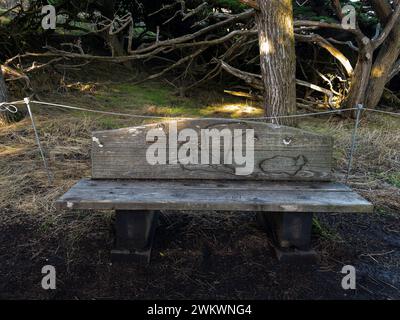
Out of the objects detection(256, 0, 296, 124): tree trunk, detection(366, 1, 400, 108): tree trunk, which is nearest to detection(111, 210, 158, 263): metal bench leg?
detection(256, 0, 296, 124): tree trunk

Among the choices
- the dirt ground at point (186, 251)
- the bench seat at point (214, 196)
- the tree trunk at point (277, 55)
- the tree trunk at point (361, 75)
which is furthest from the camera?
the tree trunk at point (361, 75)

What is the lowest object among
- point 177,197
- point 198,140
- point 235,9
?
point 177,197

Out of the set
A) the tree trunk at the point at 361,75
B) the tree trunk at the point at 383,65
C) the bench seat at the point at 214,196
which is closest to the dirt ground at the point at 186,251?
the bench seat at the point at 214,196

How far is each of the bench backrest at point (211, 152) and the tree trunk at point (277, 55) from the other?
136cm

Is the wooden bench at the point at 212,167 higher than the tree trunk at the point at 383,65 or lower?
lower

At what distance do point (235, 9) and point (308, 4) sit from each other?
1.85m

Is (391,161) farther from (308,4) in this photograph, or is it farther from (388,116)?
(308,4)

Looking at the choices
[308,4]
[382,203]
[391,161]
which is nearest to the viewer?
[382,203]

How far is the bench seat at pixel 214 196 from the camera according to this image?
2.34m

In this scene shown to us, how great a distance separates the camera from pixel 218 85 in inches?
339

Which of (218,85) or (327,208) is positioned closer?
(327,208)

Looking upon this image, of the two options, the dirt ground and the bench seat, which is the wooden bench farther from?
the dirt ground

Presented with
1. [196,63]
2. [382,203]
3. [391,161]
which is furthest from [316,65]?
[382,203]

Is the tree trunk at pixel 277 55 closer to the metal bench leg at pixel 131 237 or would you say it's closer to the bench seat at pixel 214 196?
the bench seat at pixel 214 196
